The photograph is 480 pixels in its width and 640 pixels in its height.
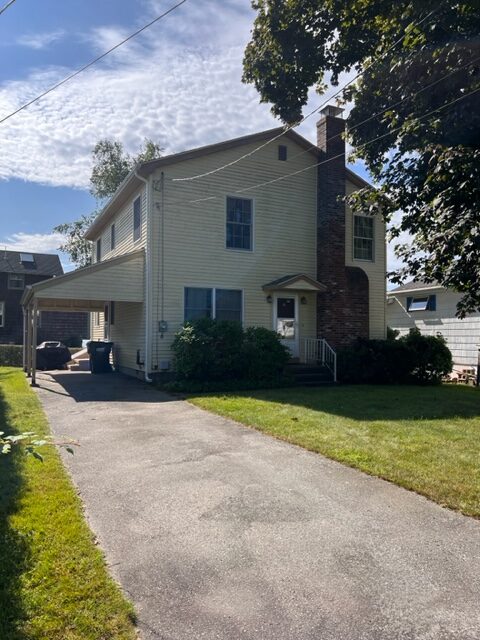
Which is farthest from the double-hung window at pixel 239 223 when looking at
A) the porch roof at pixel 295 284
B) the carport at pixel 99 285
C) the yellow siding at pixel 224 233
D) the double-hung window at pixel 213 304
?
the carport at pixel 99 285

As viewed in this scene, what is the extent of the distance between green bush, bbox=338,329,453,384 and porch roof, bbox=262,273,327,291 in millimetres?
2263

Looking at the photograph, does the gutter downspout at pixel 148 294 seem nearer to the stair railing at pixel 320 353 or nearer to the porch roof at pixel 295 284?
the porch roof at pixel 295 284

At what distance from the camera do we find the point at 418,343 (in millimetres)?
15742

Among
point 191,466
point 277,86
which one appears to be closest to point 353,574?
point 191,466

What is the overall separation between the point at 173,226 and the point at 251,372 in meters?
4.95

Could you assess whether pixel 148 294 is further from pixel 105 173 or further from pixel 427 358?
pixel 105 173

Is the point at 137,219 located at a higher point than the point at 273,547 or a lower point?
higher

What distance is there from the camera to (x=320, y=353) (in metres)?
15.9

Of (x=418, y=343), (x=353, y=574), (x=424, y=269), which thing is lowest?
(x=353, y=574)

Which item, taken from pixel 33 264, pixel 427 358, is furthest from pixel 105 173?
pixel 427 358

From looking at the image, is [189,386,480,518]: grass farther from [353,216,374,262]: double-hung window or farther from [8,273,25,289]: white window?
[8,273,25,289]: white window

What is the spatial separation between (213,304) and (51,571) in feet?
39.2

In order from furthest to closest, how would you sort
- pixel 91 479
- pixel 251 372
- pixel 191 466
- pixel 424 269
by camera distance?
pixel 251 372
pixel 424 269
pixel 191 466
pixel 91 479

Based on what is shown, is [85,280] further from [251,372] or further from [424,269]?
[424,269]
